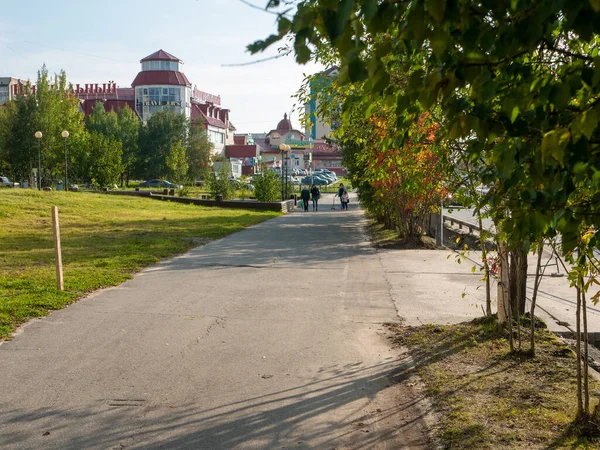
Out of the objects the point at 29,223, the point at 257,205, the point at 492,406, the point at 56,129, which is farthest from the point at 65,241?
the point at 56,129

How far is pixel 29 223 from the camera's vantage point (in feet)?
72.6

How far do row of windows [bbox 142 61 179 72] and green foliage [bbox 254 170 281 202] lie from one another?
5721 centimetres

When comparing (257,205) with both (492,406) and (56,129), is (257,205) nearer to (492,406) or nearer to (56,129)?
(56,129)

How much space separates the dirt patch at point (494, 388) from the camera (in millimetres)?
4441

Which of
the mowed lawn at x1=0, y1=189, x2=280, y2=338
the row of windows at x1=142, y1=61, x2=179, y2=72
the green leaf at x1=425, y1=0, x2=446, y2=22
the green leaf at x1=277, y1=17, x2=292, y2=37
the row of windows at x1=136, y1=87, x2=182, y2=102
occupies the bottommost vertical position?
the mowed lawn at x1=0, y1=189, x2=280, y2=338

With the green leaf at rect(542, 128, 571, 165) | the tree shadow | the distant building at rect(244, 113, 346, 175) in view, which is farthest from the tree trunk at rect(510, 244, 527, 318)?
the distant building at rect(244, 113, 346, 175)

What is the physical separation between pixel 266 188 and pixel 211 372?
33213mm

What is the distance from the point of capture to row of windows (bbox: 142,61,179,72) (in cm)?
9216

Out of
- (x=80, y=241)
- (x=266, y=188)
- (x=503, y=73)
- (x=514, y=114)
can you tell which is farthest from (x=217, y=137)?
(x=514, y=114)

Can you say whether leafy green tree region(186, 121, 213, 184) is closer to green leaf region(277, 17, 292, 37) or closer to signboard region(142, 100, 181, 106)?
signboard region(142, 100, 181, 106)

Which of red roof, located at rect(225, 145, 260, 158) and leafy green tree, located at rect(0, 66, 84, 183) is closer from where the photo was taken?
leafy green tree, located at rect(0, 66, 84, 183)

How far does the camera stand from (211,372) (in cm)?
609

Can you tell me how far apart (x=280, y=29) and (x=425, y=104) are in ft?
1.90

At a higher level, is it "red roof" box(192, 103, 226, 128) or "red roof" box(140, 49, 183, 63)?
"red roof" box(140, 49, 183, 63)
